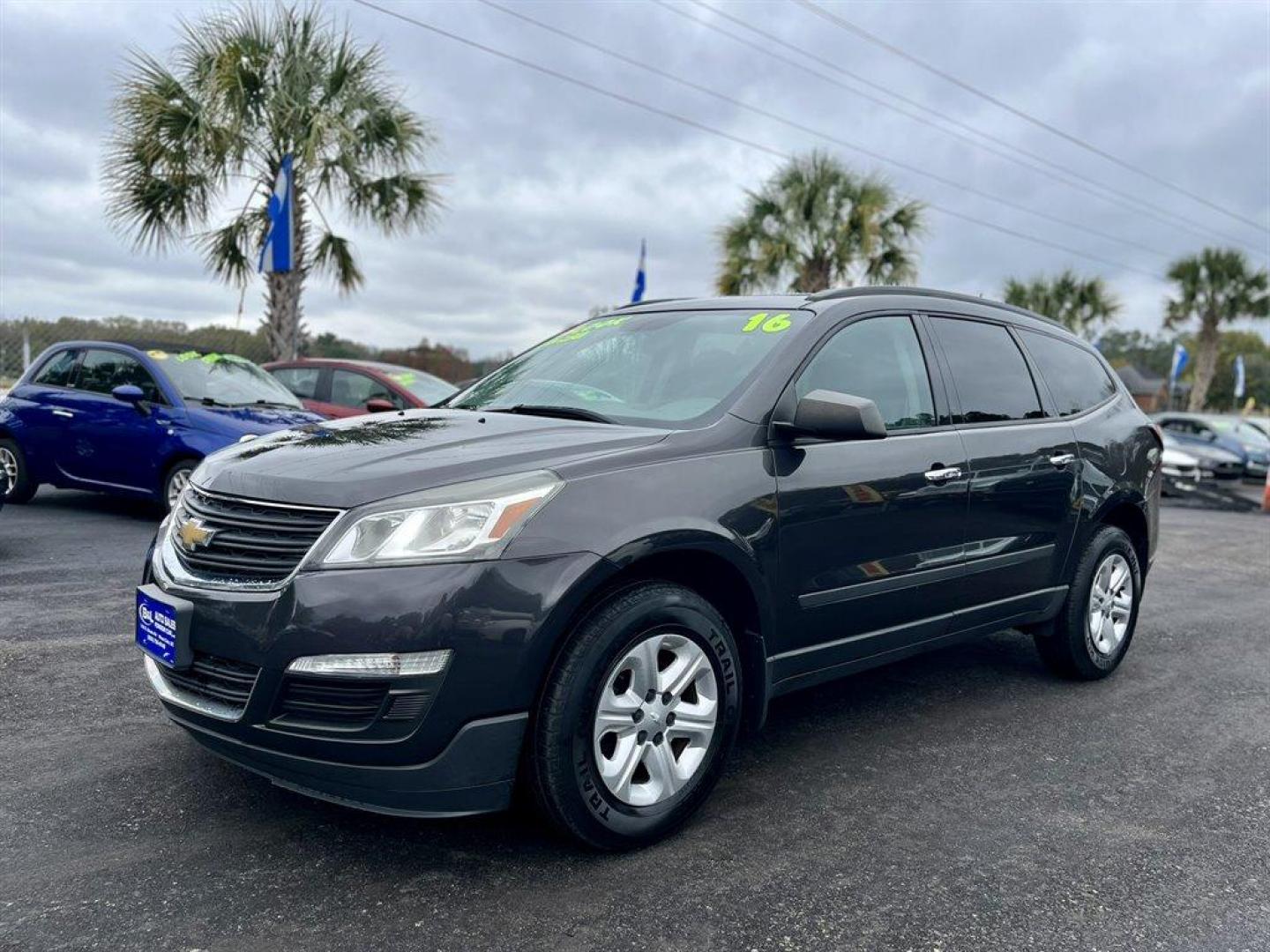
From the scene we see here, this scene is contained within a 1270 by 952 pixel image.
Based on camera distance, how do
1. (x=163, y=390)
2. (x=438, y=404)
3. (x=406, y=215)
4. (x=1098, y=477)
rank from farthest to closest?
1. (x=406, y=215)
2. (x=163, y=390)
3. (x=1098, y=477)
4. (x=438, y=404)

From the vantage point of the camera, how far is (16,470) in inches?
365

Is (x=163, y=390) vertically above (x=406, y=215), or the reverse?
(x=406, y=215)

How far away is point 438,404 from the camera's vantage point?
4254mm

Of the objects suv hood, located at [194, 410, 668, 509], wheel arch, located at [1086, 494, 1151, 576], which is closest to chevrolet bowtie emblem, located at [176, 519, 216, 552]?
suv hood, located at [194, 410, 668, 509]

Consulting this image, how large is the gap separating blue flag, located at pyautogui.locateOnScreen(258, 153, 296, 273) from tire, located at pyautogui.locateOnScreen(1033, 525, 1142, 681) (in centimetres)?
1187

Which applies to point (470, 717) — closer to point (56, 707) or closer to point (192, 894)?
point (192, 894)

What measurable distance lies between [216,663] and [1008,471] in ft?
10.0

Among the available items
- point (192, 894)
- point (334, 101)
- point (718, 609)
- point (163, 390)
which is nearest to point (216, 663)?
point (192, 894)

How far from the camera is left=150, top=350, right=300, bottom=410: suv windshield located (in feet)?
28.3

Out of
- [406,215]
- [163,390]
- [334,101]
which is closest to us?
[163,390]

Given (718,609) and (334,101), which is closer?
(718,609)

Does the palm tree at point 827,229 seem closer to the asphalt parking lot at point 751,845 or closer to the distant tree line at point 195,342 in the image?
the distant tree line at point 195,342

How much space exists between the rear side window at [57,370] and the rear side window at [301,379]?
232 centimetres

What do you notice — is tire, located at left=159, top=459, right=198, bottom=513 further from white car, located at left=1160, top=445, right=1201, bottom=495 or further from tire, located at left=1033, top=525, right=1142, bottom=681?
white car, located at left=1160, top=445, right=1201, bottom=495
